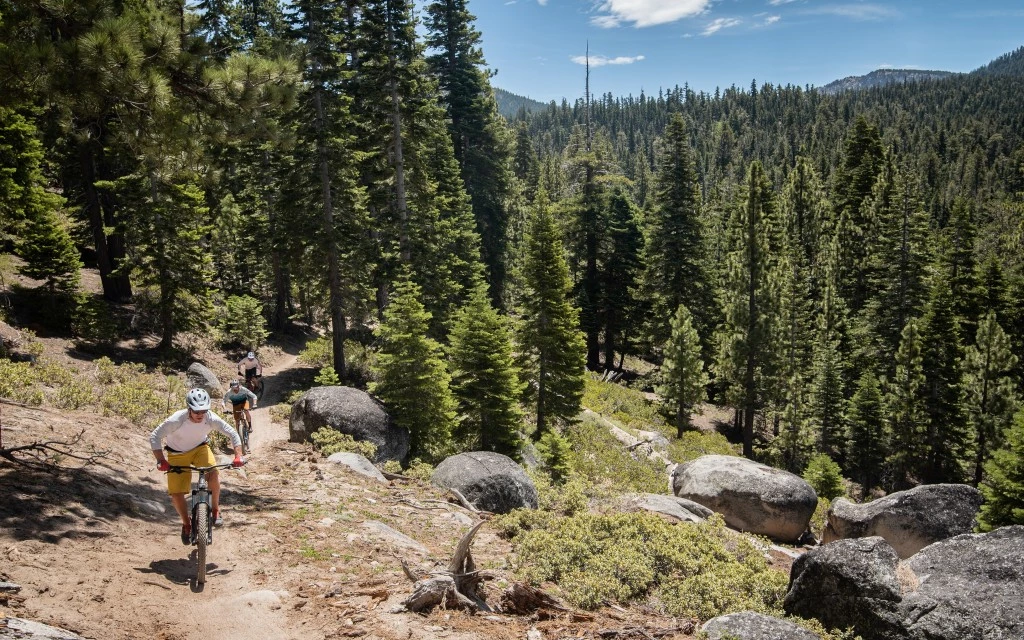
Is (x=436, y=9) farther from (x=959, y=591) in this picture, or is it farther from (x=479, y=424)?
(x=959, y=591)

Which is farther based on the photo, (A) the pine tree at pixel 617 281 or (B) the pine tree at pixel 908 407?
(A) the pine tree at pixel 617 281

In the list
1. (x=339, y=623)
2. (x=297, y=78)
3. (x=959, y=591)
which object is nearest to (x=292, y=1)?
(x=297, y=78)

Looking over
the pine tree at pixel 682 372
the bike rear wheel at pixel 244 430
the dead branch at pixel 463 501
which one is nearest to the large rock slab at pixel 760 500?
the dead branch at pixel 463 501

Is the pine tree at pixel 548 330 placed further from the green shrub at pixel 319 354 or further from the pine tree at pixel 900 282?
the pine tree at pixel 900 282

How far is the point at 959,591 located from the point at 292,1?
81.0 feet

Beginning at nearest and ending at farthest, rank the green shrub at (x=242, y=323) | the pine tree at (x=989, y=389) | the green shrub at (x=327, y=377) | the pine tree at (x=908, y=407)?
the green shrub at (x=327, y=377), the green shrub at (x=242, y=323), the pine tree at (x=989, y=389), the pine tree at (x=908, y=407)

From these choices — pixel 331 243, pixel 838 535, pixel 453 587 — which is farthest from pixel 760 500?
pixel 331 243

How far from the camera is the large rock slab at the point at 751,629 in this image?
7.07 m

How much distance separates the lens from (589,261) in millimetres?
41312

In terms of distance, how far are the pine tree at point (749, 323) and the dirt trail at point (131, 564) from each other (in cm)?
2864

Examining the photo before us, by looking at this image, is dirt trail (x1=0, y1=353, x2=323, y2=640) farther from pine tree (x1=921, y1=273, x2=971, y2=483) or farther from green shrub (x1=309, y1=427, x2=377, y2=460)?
pine tree (x1=921, y1=273, x2=971, y2=483)

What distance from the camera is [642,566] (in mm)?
8836

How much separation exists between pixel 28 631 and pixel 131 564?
2325 millimetres

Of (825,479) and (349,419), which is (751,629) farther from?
(825,479)
